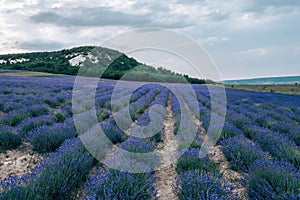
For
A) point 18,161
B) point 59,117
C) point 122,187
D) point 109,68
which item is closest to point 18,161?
point 18,161

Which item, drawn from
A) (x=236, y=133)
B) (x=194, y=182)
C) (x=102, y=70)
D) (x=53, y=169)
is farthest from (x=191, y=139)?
(x=102, y=70)

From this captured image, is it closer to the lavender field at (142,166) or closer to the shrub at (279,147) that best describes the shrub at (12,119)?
the lavender field at (142,166)

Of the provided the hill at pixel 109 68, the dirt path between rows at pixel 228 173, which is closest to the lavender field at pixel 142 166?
the dirt path between rows at pixel 228 173

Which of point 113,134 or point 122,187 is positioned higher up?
point 122,187

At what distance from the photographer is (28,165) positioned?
138 inches

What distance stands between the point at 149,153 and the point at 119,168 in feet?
3.35

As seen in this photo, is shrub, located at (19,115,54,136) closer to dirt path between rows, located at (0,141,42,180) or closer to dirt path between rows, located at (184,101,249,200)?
dirt path between rows, located at (0,141,42,180)

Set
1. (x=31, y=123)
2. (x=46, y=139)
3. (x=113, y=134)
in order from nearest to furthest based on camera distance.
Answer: (x=46, y=139)
(x=113, y=134)
(x=31, y=123)

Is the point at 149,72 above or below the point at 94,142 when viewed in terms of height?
above

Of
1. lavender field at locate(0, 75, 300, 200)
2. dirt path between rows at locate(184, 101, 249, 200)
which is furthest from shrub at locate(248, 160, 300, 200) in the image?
dirt path between rows at locate(184, 101, 249, 200)

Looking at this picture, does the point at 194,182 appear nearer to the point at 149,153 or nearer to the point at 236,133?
the point at 149,153

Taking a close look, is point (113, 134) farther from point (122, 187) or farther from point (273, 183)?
point (273, 183)

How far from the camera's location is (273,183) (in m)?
2.46

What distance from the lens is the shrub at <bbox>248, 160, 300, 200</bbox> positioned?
2.22m
